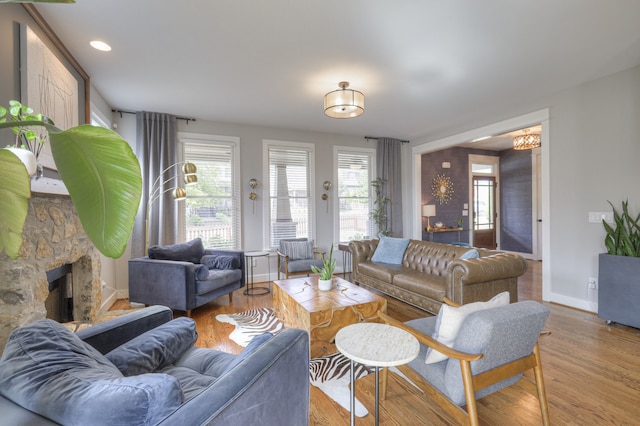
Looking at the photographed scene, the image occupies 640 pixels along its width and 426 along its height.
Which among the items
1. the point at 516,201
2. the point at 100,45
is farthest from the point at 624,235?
the point at 100,45

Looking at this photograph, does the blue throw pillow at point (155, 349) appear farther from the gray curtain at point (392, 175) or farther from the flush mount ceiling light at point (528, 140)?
the flush mount ceiling light at point (528, 140)

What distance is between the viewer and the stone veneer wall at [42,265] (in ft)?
5.34

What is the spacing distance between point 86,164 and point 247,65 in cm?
277

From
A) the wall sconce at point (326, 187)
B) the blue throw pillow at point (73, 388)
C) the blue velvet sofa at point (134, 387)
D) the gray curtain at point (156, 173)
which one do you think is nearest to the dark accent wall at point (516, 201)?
the wall sconce at point (326, 187)

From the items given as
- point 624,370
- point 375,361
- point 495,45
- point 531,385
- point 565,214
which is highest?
point 495,45

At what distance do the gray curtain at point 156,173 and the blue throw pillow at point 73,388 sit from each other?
3444 mm

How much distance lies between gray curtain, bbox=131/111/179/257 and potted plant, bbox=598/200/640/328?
16.8 feet

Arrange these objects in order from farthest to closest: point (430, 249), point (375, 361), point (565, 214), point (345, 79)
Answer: point (430, 249)
point (565, 214)
point (345, 79)
point (375, 361)

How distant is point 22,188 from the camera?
0.51 metres

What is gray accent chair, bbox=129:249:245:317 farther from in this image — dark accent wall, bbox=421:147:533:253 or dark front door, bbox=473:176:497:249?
dark front door, bbox=473:176:497:249

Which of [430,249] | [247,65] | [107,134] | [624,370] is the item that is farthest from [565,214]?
[107,134]

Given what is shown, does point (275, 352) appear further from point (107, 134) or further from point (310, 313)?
point (310, 313)

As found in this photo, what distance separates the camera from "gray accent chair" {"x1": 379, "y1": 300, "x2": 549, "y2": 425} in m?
1.32

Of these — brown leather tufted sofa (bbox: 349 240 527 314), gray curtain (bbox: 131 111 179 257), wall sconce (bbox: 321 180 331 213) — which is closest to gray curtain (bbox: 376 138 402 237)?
wall sconce (bbox: 321 180 331 213)
